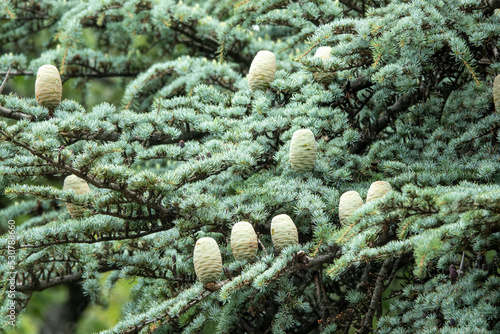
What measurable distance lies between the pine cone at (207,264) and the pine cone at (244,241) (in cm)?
8

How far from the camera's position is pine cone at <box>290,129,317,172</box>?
2061mm

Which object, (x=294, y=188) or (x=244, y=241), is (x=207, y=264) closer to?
(x=244, y=241)

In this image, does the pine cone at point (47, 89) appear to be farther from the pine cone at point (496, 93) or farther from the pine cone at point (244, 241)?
the pine cone at point (496, 93)

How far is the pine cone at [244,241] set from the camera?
179 cm

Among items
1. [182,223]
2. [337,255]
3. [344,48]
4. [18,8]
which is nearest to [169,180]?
[182,223]

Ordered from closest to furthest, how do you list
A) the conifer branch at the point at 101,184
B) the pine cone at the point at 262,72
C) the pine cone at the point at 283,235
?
1. the conifer branch at the point at 101,184
2. the pine cone at the point at 283,235
3. the pine cone at the point at 262,72

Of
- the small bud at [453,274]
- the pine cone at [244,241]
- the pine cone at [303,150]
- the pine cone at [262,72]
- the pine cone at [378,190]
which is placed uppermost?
the pine cone at [262,72]

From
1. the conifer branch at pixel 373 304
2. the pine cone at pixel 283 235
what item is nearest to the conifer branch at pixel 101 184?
the pine cone at pixel 283 235

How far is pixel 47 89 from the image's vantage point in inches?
88.0

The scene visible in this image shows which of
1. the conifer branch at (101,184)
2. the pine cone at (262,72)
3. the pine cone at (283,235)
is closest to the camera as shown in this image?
the conifer branch at (101,184)

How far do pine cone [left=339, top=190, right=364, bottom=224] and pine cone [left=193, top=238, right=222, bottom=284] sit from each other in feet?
1.64

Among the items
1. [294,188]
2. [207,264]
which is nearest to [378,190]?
[294,188]

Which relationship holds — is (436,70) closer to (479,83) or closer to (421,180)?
(479,83)

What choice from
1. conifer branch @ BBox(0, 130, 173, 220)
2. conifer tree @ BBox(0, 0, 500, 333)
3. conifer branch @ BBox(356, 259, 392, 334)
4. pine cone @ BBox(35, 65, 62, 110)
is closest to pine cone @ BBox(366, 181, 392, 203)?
conifer tree @ BBox(0, 0, 500, 333)
